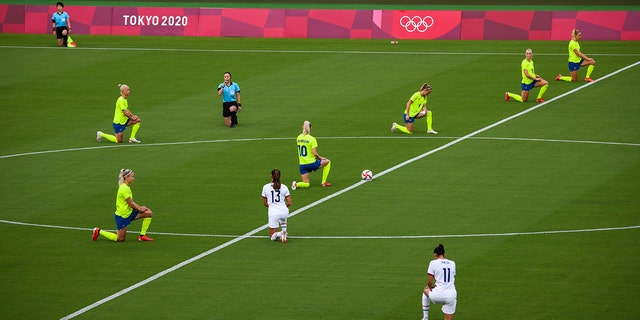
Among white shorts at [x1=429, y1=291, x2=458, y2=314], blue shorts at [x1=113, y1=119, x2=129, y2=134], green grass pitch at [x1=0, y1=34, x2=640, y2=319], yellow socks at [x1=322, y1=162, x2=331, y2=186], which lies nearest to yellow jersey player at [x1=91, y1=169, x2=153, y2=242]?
green grass pitch at [x1=0, y1=34, x2=640, y2=319]

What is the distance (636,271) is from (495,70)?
25521 mm

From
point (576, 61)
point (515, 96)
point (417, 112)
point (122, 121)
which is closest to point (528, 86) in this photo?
point (515, 96)

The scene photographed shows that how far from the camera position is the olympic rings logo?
190 feet

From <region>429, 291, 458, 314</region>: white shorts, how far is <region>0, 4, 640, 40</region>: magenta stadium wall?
35.6m

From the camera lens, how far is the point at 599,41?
55.7m

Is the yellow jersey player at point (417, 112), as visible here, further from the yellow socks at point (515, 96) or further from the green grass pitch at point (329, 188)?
the yellow socks at point (515, 96)

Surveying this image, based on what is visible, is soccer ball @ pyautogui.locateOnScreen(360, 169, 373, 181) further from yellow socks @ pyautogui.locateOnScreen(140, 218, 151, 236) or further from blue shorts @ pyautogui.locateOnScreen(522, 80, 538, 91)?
blue shorts @ pyautogui.locateOnScreen(522, 80, 538, 91)

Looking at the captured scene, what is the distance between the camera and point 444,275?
22.3 m

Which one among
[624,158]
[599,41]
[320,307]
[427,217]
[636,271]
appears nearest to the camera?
[320,307]

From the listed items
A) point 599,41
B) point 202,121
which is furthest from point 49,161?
point 599,41

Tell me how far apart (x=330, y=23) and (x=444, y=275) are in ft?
124

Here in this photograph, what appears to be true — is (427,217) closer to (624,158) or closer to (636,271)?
(636,271)

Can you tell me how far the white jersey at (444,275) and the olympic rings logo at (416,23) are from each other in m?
36.6

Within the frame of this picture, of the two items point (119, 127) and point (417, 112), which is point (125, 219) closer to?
point (119, 127)
